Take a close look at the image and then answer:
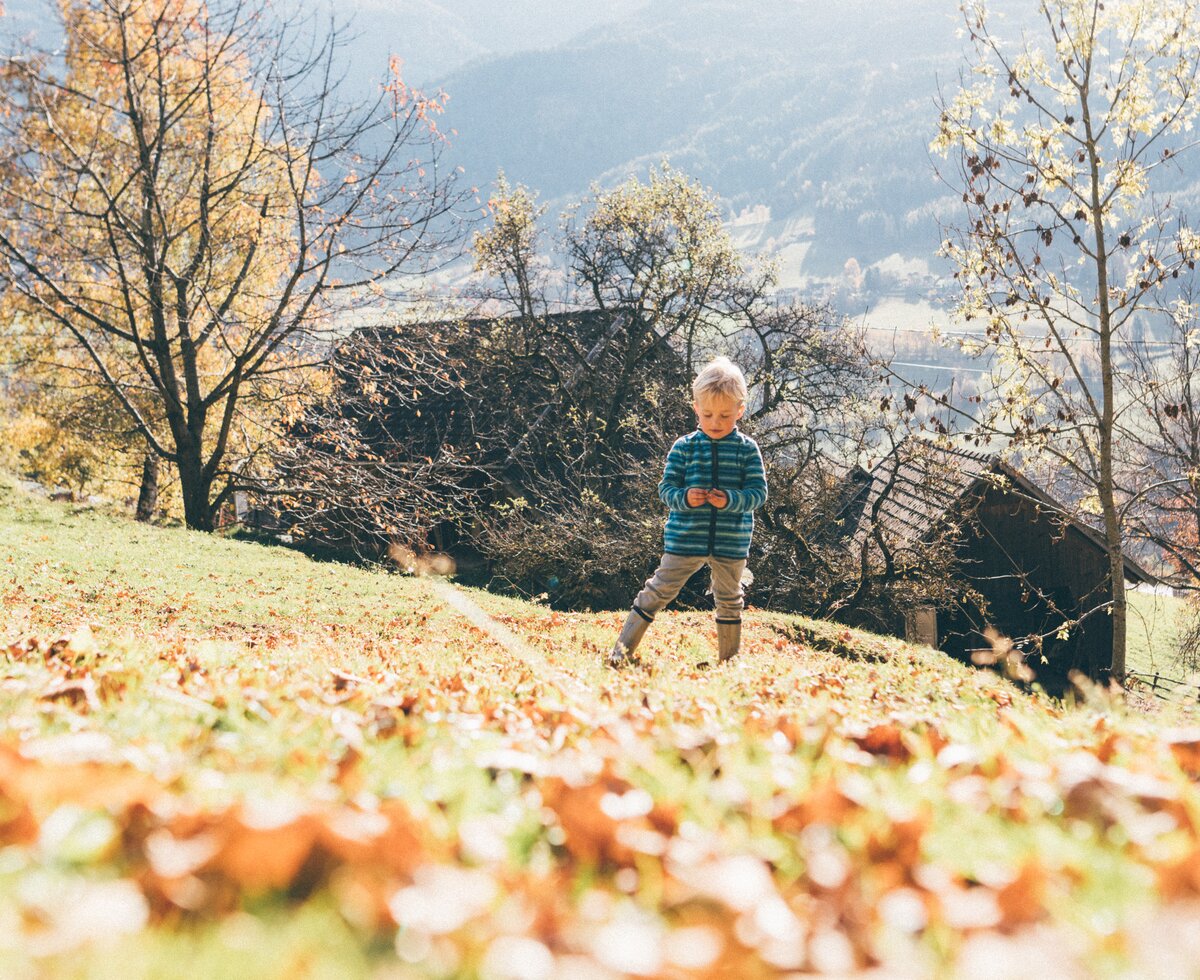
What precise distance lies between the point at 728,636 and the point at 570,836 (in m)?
5.18

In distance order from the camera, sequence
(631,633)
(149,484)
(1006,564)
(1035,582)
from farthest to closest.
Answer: (149,484) < (1006,564) < (1035,582) < (631,633)

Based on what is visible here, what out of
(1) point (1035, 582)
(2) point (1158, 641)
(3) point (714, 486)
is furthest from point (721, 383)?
(2) point (1158, 641)

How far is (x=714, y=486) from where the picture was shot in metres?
6.45

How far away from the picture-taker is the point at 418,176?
16.9m

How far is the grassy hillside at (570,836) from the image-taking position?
1162 mm

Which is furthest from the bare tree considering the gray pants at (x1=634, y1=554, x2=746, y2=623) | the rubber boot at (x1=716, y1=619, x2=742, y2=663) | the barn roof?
the rubber boot at (x1=716, y1=619, x2=742, y2=663)

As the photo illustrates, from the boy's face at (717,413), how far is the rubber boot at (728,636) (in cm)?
137

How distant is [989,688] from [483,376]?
24.6 metres

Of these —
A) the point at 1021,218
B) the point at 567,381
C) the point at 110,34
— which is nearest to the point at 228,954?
the point at 1021,218

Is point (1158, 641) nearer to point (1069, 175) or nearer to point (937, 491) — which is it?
point (937, 491)

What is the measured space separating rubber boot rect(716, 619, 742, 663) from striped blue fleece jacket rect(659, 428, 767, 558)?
56cm

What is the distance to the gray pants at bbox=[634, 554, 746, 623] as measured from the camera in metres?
6.49

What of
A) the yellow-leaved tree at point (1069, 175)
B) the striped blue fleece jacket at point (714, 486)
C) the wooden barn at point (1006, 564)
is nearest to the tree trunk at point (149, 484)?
the wooden barn at point (1006, 564)

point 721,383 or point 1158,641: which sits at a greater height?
point 721,383
